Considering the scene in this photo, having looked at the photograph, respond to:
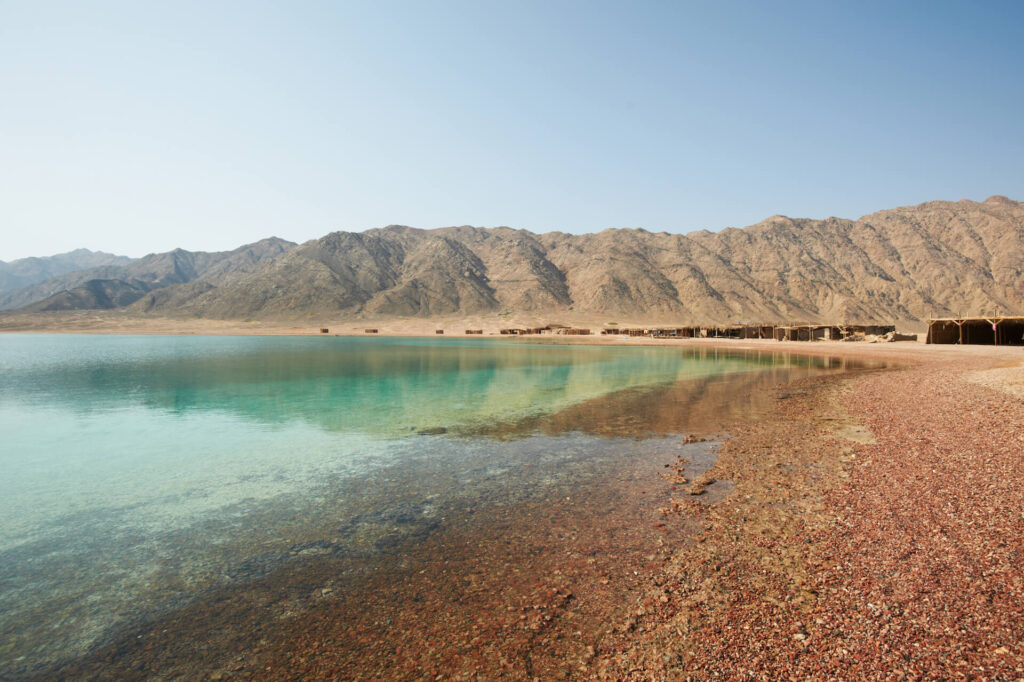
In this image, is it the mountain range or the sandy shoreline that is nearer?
the sandy shoreline

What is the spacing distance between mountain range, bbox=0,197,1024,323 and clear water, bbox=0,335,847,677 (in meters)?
101

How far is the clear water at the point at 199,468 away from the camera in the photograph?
22.0ft

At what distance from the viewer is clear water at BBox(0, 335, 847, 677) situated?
6691mm

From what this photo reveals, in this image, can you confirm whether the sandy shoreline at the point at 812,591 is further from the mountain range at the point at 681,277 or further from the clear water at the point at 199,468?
the mountain range at the point at 681,277

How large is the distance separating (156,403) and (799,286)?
14459 cm

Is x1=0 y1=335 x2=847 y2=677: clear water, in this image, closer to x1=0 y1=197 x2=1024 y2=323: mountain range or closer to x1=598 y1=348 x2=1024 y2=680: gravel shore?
x1=598 y1=348 x2=1024 y2=680: gravel shore

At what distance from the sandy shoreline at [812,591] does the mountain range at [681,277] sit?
114 metres

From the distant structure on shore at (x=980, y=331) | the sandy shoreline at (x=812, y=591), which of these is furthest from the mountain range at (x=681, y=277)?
the sandy shoreline at (x=812, y=591)

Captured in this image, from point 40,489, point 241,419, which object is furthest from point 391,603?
point 241,419

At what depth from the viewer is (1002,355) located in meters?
36.1

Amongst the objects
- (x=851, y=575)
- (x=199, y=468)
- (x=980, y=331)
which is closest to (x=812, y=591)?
(x=851, y=575)

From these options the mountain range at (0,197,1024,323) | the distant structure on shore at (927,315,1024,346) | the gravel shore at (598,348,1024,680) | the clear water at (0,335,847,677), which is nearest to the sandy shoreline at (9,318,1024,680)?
the gravel shore at (598,348,1024,680)

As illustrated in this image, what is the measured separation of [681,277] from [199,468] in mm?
137880

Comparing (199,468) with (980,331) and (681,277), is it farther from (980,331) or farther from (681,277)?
(681,277)
